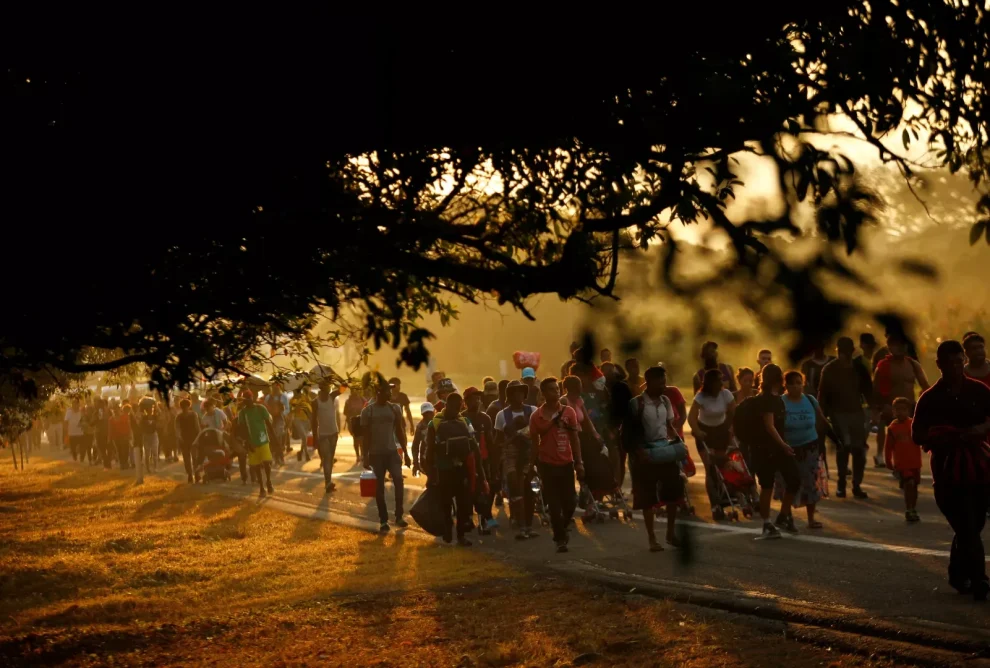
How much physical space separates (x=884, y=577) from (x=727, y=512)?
444 cm

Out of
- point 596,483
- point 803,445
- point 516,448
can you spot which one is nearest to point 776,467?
point 803,445

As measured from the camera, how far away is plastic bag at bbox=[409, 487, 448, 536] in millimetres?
13938

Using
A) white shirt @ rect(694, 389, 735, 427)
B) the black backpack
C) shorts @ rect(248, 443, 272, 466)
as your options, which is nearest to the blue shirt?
the black backpack

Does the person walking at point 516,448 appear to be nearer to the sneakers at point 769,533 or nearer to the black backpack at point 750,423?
the black backpack at point 750,423

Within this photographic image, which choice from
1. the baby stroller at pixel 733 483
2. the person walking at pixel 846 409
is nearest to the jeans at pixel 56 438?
the person walking at pixel 846 409

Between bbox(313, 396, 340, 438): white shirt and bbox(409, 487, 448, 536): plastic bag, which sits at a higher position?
bbox(313, 396, 340, 438): white shirt

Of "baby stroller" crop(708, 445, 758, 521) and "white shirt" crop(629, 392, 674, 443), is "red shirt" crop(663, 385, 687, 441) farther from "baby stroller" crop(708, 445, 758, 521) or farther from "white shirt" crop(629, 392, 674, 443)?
"white shirt" crop(629, 392, 674, 443)

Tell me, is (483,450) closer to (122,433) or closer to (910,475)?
(910,475)

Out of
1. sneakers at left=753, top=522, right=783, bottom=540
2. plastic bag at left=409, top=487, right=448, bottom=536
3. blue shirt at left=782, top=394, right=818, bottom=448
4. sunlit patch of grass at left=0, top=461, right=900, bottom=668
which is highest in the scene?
blue shirt at left=782, top=394, right=818, bottom=448

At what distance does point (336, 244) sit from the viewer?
6.29 m

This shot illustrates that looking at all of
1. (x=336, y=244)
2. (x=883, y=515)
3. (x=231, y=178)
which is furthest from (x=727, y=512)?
(x=231, y=178)

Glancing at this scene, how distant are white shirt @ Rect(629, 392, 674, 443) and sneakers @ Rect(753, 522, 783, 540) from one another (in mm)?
1276

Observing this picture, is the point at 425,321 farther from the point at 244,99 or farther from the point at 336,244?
the point at 244,99

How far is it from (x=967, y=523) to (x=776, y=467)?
3959 mm
